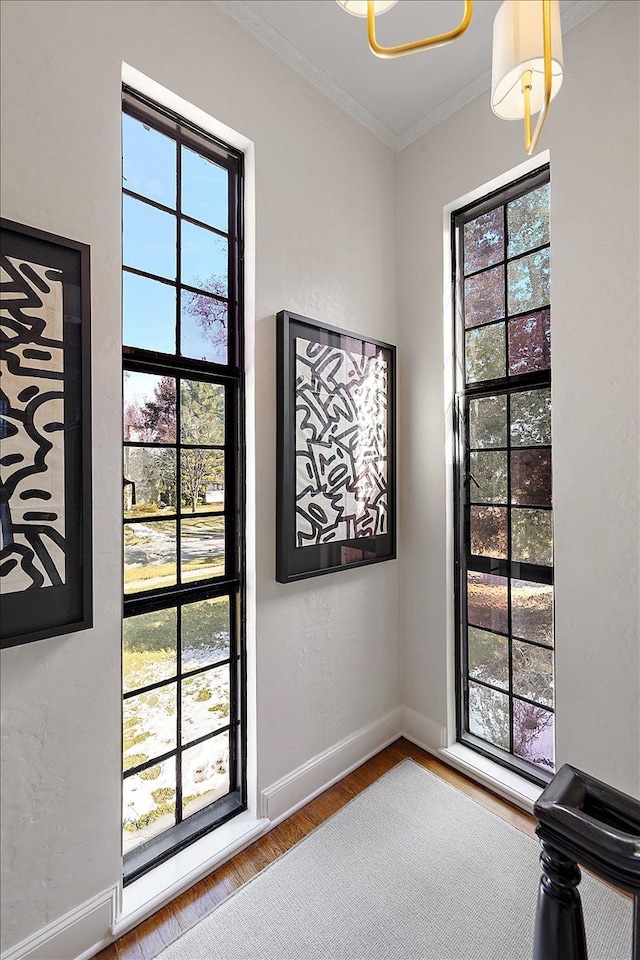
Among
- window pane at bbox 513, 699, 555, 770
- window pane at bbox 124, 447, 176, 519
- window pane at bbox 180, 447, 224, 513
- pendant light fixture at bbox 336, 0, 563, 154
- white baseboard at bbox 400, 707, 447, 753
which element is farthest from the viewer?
white baseboard at bbox 400, 707, 447, 753

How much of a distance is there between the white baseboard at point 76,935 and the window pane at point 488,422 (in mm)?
2140

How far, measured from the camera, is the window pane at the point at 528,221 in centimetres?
204

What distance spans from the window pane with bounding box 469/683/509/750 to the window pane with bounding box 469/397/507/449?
1.16m

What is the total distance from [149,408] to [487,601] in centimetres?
171

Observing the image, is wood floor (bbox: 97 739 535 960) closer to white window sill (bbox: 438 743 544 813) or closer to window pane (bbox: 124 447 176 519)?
white window sill (bbox: 438 743 544 813)

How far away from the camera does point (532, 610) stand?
6.89 feet

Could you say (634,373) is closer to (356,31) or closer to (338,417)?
(338,417)

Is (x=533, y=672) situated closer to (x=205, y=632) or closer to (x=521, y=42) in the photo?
(x=205, y=632)

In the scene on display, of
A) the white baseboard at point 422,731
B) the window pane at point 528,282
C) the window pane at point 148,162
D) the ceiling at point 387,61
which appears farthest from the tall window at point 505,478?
the window pane at point 148,162

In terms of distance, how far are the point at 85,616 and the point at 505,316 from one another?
80.6 inches

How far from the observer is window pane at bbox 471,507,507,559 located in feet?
7.25

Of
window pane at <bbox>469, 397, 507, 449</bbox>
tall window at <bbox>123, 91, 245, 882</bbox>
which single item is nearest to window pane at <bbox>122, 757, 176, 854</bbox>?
tall window at <bbox>123, 91, 245, 882</bbox>

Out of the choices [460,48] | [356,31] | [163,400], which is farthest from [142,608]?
[460,48]

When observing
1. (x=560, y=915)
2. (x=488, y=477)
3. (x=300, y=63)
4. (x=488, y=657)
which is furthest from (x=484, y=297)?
(x=560, y=915)
